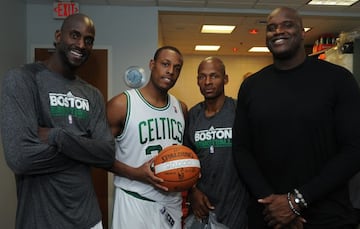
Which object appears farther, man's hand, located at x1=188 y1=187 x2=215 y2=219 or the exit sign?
the exit sign

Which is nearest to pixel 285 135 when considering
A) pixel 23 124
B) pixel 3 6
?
pixel 23 124

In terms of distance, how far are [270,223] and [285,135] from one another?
407 millimetres

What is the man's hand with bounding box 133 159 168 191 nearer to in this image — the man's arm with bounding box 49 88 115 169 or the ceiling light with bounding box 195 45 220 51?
the man's arm with bounding box 49 88 115 169

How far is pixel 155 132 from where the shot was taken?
1.99m

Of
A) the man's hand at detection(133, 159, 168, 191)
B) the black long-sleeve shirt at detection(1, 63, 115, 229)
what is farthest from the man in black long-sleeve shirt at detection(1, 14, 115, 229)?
the man's hand at detection(133, 159, 168, 191)

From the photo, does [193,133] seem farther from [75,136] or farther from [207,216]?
[75,136]

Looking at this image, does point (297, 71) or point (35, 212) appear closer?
point (35, 212)

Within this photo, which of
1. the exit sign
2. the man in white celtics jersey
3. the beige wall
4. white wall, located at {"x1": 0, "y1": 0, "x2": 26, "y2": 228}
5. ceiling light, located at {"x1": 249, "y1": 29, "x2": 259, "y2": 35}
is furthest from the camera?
the beige wall

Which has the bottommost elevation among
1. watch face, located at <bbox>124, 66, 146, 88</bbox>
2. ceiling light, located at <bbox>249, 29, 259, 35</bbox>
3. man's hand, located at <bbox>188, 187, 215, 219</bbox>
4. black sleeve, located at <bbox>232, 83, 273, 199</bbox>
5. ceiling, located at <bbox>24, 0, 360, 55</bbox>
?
man's hand, located at <bbox>188, 187, 215, 219</bbox>

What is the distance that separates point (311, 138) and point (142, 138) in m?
0.93

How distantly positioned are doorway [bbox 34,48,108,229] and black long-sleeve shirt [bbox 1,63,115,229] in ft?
9.89

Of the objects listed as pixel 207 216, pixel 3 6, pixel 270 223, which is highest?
pixel 3 6

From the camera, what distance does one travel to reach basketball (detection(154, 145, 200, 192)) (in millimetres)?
1819

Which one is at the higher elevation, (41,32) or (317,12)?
(317,12)
